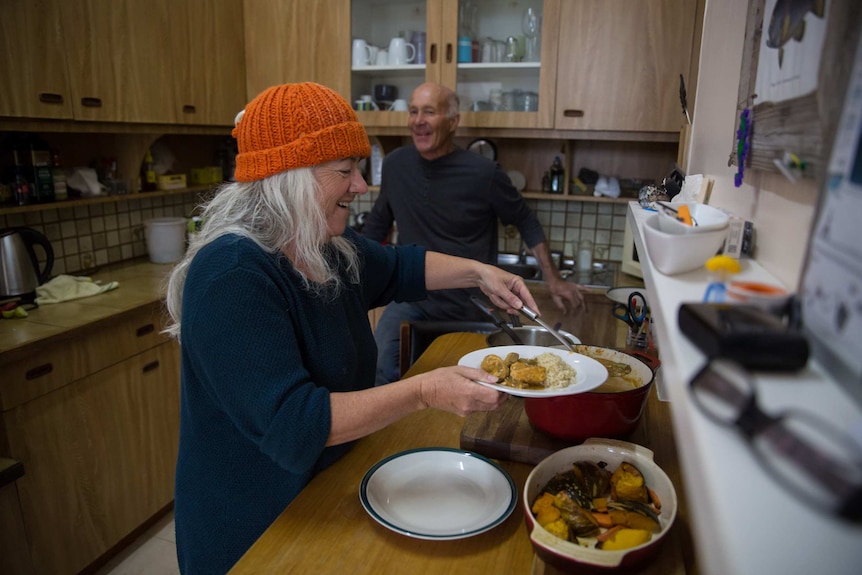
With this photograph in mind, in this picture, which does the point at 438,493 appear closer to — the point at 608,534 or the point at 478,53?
the point at 608,534

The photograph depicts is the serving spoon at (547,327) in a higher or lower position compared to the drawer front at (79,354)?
higher

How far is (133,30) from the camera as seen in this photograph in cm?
238

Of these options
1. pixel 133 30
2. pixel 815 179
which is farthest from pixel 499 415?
pixel 133 30

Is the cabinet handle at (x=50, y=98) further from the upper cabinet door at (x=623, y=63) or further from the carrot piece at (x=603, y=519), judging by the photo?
the carrot piece at (x=603, y=519)

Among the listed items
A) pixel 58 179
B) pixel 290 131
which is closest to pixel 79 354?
pixel 58 179

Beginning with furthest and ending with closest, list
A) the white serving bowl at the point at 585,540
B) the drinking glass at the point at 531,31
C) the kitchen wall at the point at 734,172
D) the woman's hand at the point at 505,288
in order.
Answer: the drinking glass at the point at 531,31, the woman's hand at the point at 505,288, the white serving bowl at the point at 585,540, the kitchen wall at the point at 734,172

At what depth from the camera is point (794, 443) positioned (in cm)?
36

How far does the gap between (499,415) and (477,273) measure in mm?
446

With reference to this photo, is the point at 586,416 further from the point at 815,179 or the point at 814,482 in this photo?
the point at 814,482

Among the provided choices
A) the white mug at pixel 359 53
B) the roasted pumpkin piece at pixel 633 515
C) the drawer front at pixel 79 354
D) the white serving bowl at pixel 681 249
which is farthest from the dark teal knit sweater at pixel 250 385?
the white mug at pixel 359 53

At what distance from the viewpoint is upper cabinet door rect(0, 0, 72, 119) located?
75.2 inches

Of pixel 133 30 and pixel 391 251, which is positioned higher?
pixel 133 30

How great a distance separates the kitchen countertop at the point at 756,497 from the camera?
32 cm

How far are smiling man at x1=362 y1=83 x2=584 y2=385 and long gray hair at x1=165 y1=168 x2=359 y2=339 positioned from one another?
57.5 inches
